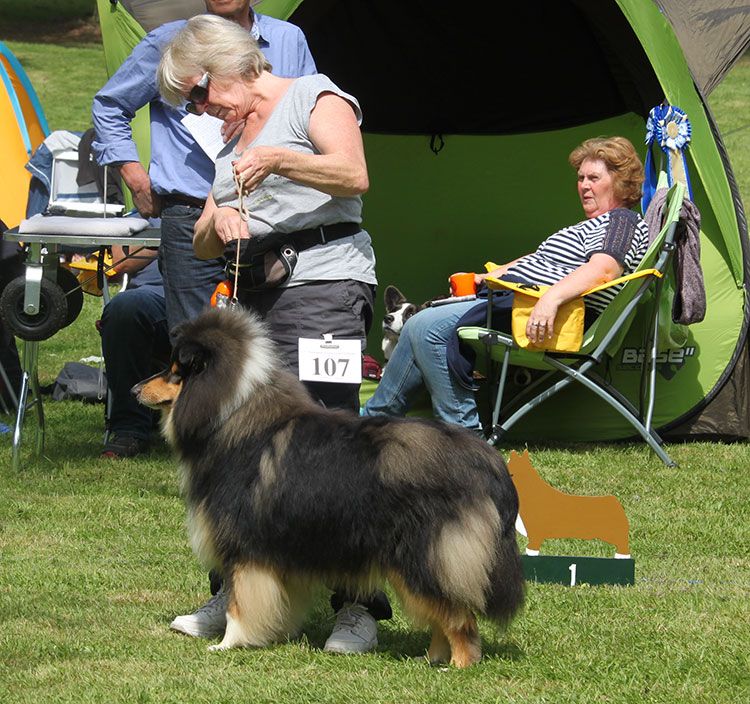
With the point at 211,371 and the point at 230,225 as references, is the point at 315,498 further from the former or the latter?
the point at 230,225

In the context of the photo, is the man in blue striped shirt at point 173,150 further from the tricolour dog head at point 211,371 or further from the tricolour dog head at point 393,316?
the tricolour dog head at point 393,316

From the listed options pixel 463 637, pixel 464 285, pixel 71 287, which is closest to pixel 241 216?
pixel 463 637

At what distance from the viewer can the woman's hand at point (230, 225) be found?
3.45m

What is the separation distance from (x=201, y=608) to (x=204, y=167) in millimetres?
1807

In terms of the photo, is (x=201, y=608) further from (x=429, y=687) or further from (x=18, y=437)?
(x=18, y=437)

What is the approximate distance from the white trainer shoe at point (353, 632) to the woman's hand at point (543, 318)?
2112mm

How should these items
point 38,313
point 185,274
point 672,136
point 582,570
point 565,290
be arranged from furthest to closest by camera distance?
point 672,136, point 565,290, point 38,313, point 185,274, point 582,570

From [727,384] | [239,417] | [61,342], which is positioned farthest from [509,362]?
[61,342]

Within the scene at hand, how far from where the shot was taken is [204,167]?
475 centimetres

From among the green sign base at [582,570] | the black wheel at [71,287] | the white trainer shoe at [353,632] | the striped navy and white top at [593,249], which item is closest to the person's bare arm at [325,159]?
the white trainer shoe at [353,632]

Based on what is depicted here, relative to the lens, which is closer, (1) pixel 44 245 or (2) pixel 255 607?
(2) pixel 255 607

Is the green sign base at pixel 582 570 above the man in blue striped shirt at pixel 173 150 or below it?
below

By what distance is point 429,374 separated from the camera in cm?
565

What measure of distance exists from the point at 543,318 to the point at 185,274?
155cm
